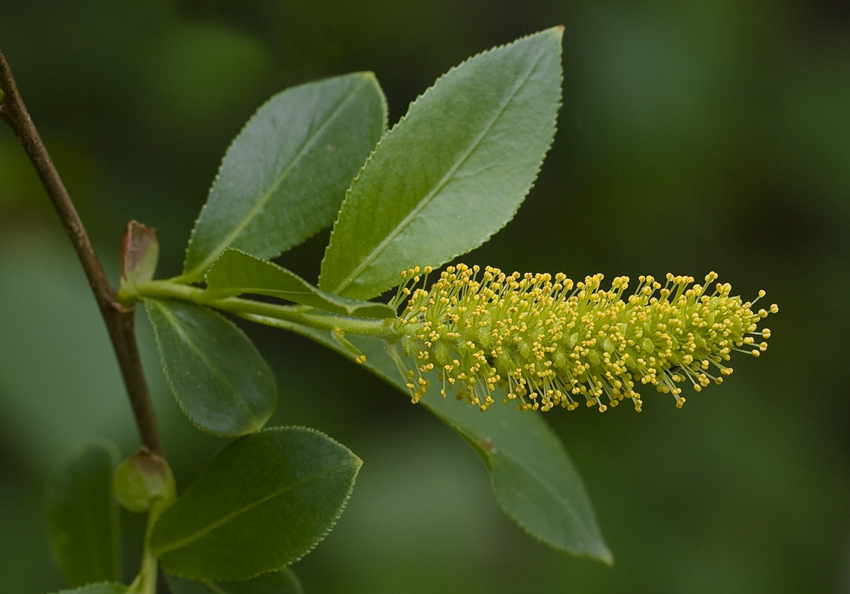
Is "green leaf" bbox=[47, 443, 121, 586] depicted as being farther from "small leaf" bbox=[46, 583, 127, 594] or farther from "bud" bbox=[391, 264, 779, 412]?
"bud" bbox=[391, 264, 779, 412]

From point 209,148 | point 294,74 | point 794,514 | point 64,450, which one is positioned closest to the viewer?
point 64,450

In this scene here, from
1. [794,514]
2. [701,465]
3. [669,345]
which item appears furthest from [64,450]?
[794,514]

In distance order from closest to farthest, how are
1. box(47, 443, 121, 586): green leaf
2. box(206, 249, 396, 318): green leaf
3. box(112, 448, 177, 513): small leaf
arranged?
1. box(206, 249, 396, 318): green leaf
2. box(112, 448, 177, 513): small leaf
3. box(47, 443, 121, 586): green leaf

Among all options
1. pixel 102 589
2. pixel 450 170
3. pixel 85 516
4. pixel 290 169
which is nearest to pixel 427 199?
pixel 450 170

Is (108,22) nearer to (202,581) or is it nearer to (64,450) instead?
(64,450)

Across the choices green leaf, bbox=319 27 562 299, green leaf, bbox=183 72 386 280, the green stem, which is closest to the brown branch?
the green stem

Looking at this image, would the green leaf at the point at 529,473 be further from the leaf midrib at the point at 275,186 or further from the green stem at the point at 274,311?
the leaf midrib at the point at 275,186
